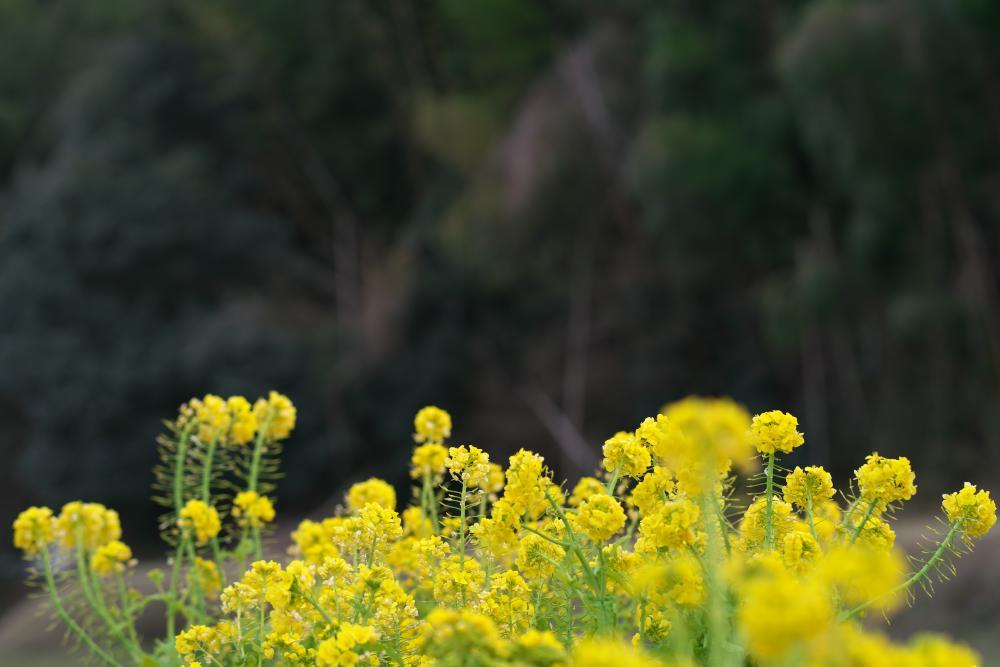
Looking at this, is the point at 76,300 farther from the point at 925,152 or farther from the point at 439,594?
the point at 439,594

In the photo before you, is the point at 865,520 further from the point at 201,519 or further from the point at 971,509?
the point at 201,519

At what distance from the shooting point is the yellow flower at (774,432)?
1438 millimetres

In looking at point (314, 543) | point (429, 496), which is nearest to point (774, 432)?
point (429, 496)

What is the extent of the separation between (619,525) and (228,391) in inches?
386

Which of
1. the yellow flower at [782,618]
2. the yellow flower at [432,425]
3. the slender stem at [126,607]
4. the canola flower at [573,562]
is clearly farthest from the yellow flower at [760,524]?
the slender stem at [126,607]

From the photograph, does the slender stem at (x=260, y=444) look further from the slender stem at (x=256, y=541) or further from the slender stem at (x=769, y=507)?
the slender stem at (x=769, y=507)

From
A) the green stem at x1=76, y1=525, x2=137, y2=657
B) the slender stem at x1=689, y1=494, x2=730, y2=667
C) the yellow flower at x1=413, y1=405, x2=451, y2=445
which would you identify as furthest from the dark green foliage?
the slender stem at x1=689, y1=494, x2=730, y2=667

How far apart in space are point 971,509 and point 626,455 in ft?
1.30

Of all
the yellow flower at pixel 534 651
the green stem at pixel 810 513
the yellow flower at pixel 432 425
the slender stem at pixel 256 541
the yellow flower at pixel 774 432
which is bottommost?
the yellow flower at pixel 534 651

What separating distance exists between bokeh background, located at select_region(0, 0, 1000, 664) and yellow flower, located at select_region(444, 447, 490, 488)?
173 inches

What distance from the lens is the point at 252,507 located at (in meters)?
2.07

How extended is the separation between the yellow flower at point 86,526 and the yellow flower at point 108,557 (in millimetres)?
16

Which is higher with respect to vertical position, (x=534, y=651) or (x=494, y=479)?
(x=494, y=479)

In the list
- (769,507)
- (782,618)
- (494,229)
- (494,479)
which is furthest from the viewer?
(494,229)
